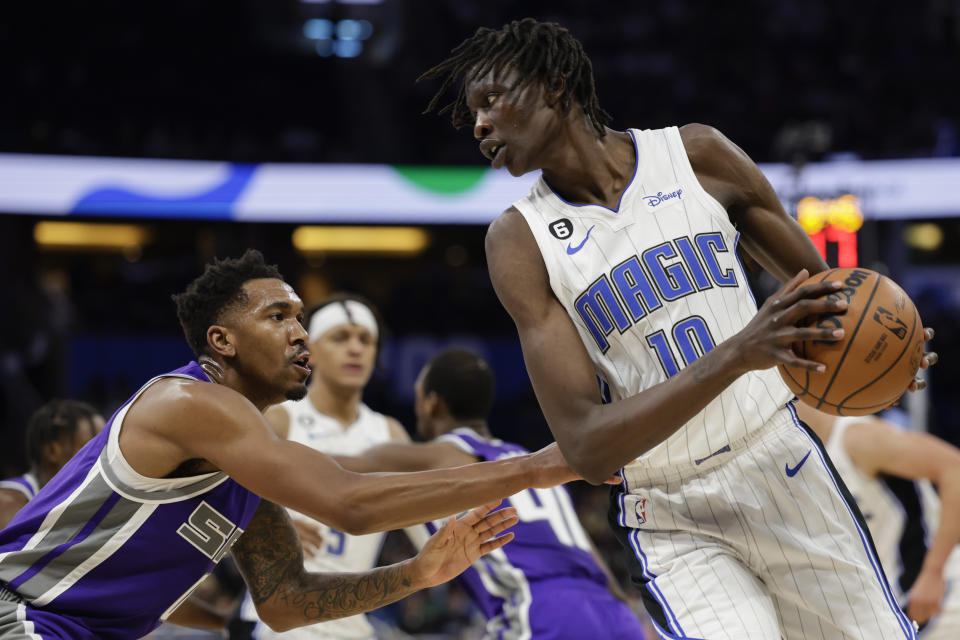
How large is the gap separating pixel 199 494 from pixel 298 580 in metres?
0.54

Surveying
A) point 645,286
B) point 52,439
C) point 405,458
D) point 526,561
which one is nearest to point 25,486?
point 52,439

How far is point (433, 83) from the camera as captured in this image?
54.0 feet

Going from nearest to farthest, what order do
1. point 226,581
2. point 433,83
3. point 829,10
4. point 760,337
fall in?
point 760,337
point 226,581
point 433,83
point 829,10

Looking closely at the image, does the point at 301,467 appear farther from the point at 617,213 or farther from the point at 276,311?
the point at 617,213

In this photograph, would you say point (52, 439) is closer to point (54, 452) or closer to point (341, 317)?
point (54, 452)

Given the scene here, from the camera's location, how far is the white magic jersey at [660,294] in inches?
100

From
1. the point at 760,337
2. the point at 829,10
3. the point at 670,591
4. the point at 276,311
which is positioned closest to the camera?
the point at 760,337

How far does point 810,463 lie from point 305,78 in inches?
619

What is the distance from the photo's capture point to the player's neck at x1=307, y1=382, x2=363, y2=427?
5090mm

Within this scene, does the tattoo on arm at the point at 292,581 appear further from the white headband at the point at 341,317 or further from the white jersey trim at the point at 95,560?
the white headband at the point at 341,317

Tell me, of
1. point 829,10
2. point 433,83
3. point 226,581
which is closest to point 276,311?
point 226,581

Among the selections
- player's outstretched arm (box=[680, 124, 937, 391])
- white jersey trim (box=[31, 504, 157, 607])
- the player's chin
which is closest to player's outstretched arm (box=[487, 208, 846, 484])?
player's outstretched arm (box=[680, 124, 937, 391])

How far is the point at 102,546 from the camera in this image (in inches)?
106

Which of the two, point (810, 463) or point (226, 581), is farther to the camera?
point (226, 581)
